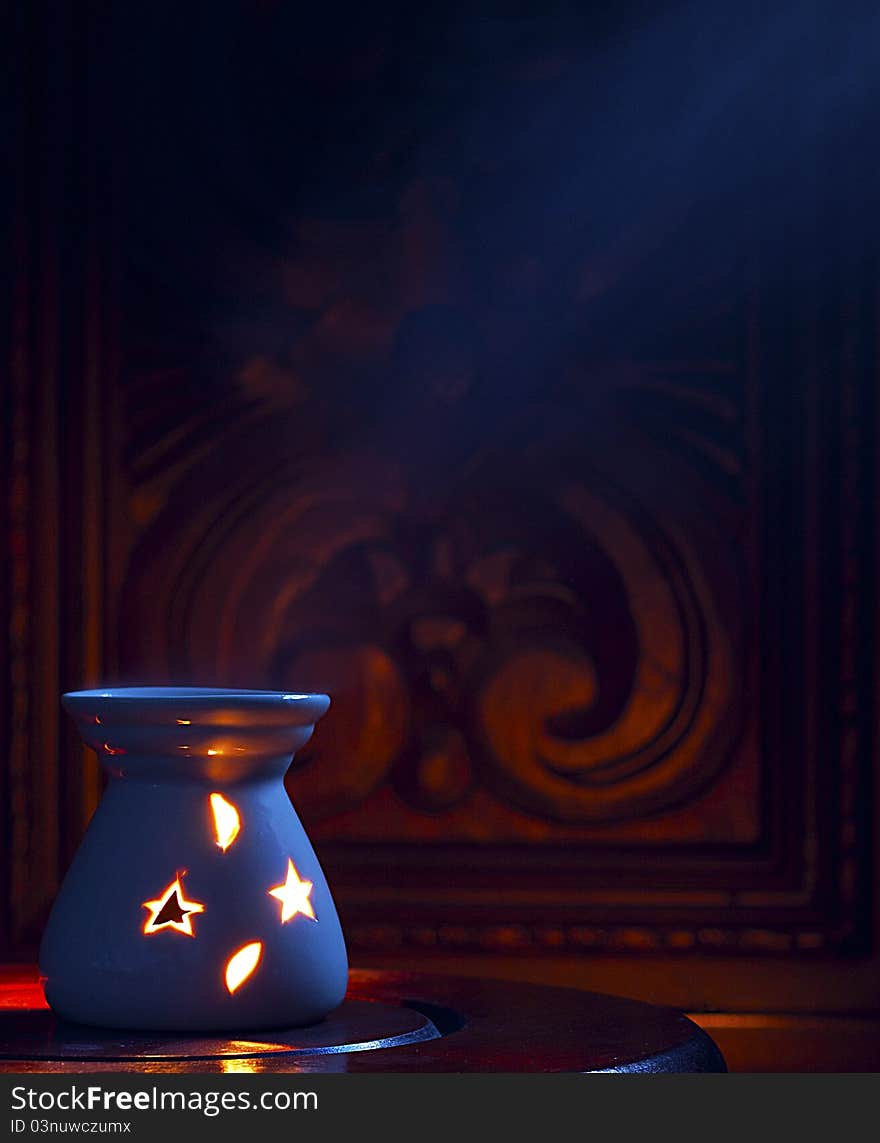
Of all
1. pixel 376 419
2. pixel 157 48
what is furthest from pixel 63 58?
pixel 376 419

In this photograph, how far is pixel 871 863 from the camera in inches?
62.1

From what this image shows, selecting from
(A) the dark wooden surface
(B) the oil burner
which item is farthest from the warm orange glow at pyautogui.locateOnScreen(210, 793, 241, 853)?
(A) the dark wooden surface

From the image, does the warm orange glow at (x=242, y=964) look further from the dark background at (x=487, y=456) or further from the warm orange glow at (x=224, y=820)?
the dark background at (x=487, y=456)

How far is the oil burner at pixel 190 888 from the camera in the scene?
31.5 inches

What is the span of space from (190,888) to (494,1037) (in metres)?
0.19

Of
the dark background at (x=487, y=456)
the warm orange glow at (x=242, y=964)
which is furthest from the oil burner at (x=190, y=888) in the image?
the dark background at (x=487, y=456)

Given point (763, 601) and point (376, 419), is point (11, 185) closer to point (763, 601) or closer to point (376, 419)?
point (376, 419)

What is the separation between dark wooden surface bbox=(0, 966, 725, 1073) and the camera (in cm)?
73

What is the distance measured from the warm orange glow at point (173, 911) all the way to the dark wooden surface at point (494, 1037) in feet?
0.21

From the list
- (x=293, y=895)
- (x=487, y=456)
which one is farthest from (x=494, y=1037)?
(x=487, y=456)

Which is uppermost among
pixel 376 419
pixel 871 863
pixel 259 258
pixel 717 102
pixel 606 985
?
pixel 717 102

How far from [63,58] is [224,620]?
0.64m

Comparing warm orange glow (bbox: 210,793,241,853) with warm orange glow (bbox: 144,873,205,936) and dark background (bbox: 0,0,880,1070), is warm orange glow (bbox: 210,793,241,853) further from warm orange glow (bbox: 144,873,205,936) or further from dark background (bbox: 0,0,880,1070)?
dark background (bbox: 0,0,880,1070)

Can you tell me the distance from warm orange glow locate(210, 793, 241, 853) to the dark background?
0.76 metres
